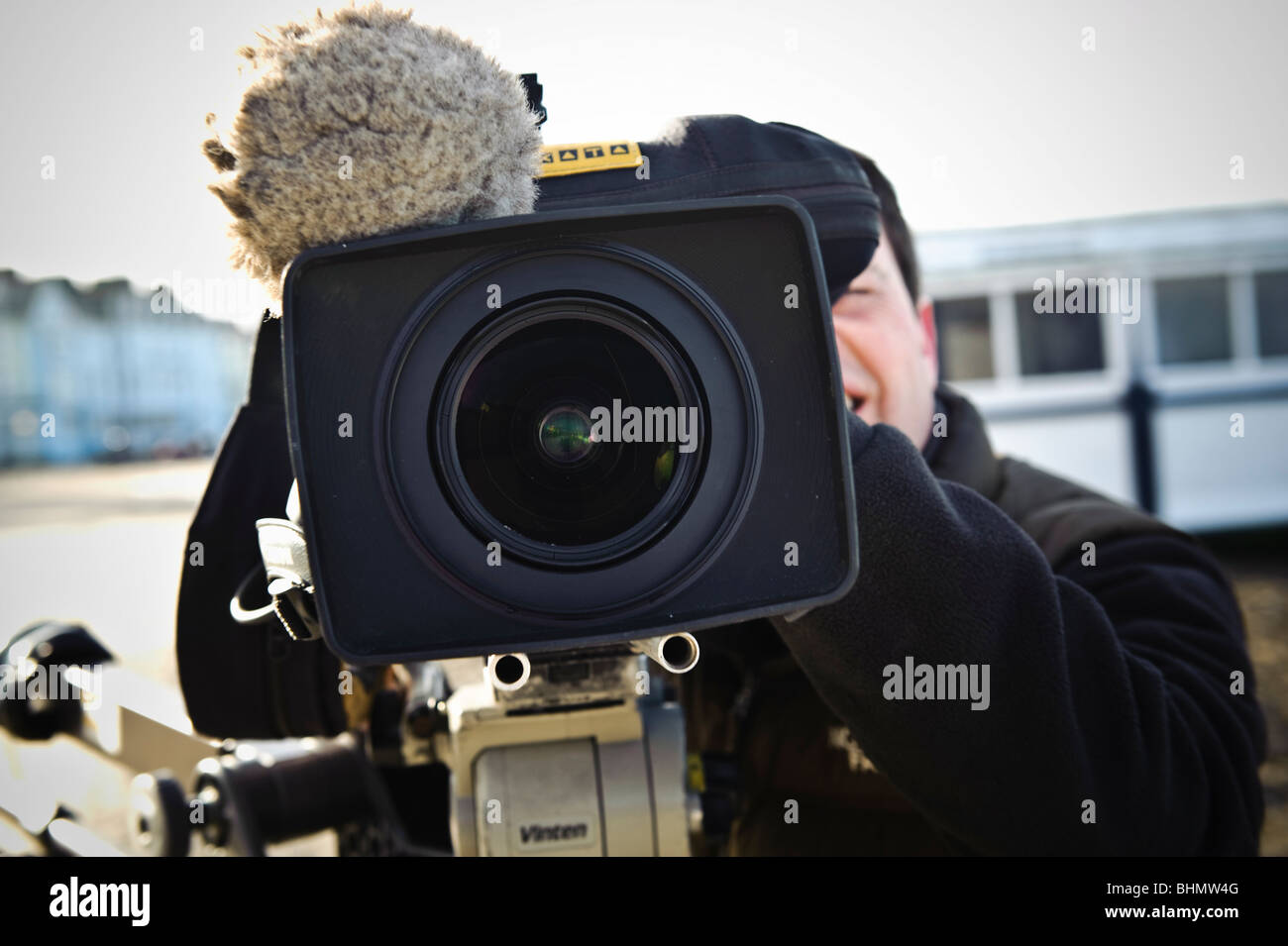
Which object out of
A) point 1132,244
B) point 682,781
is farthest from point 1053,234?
point 682,781

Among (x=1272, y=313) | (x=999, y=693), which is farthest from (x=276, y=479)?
(x=1272, y=313)

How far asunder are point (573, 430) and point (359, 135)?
→ 253 millimetres

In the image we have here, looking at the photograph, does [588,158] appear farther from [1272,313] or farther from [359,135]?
[1272,313]

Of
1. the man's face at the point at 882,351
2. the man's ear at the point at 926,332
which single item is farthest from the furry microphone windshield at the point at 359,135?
the man's ear at the point at 926,332

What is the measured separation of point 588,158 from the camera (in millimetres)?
839

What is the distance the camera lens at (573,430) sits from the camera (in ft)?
2.36

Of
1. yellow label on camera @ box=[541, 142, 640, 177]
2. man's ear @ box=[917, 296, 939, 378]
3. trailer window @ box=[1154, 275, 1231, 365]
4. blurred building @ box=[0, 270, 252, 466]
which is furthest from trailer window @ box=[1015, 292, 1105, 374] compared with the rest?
blurred building @ box=[0, 270, 252, 466]

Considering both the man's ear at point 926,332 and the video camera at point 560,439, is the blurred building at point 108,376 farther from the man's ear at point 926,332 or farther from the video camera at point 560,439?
the video camera at point 560,439

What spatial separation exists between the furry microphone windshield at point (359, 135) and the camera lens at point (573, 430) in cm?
11

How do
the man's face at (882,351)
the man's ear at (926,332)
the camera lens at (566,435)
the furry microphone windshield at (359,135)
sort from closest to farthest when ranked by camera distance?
the furry microphone windshield at (359,135), the camera lens at (566,435), the man's face at (882,351), the man's ear at (926,332)

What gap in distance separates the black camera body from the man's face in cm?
43

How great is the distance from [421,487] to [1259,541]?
5.93 m

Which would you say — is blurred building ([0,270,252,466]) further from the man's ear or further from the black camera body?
the black camera body
